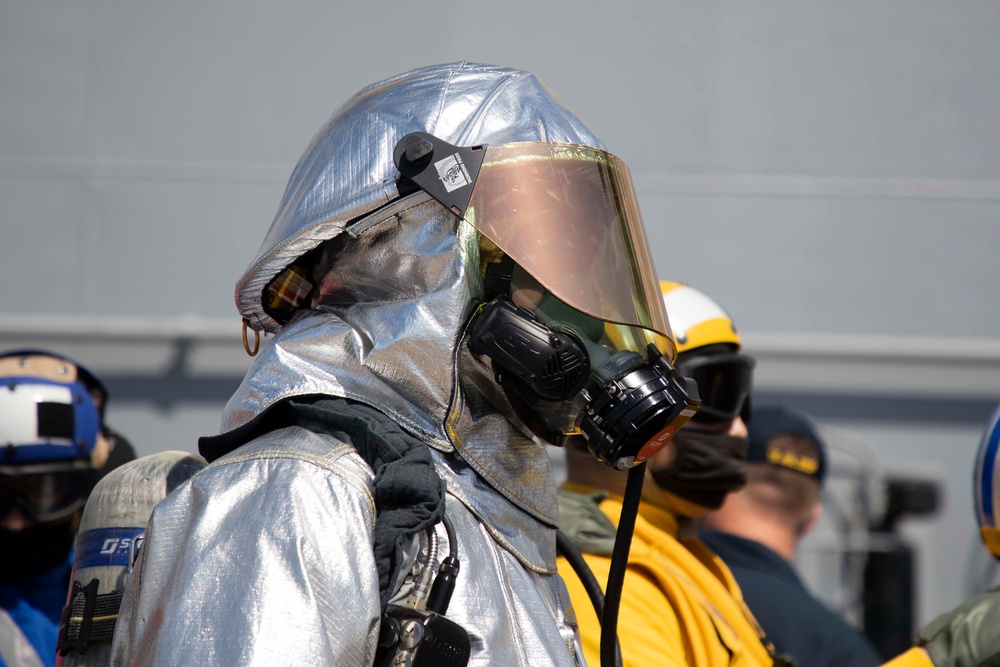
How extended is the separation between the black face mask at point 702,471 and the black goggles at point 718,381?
60mm

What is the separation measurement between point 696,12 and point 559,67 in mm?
769

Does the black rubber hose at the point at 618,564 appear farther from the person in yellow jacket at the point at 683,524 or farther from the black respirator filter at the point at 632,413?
the person in yellow jacket at the point at 683,524

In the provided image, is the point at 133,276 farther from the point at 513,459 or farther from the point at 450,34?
the point at 513,459

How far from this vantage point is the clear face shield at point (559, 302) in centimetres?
136

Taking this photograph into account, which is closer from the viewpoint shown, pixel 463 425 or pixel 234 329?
pixel 463 425

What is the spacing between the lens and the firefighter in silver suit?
3.59 ft

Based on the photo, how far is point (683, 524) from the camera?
2586 millimetres

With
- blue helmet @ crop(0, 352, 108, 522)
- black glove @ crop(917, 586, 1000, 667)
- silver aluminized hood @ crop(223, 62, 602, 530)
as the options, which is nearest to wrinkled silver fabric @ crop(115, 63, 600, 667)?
silver aluminized hood @ crop(223, 62, 602, 530)

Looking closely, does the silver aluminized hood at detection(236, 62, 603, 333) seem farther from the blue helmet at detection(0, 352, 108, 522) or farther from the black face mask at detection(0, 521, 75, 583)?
the black face mask at detection(0, 521, 75, 583)

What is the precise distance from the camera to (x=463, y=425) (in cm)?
135

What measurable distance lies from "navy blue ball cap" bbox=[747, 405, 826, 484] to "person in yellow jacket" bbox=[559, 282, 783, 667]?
99 centimetres

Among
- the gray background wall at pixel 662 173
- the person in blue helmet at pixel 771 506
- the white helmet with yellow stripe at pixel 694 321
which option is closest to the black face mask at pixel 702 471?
the white helmet with yellow stripe at pixel 694 321

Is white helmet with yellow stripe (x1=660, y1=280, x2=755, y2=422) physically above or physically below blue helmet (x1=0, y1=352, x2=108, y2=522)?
above

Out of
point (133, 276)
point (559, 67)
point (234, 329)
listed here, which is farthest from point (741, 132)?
point (133, 276)
